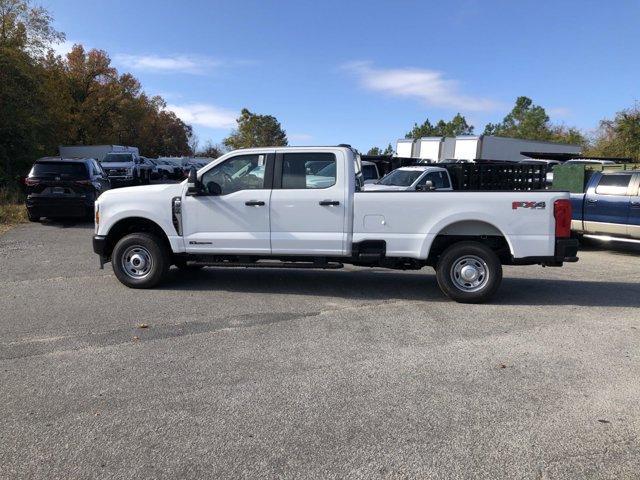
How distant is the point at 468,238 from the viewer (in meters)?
7.23

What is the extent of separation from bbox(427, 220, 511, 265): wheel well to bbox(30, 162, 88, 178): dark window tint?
36.9 ft

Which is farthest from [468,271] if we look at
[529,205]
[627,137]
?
[627,137]

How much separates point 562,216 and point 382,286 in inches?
106

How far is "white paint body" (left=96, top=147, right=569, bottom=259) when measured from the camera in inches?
273

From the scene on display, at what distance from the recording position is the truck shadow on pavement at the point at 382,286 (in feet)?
24.5

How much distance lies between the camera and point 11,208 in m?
17.0

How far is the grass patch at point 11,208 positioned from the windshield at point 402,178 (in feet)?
34.8

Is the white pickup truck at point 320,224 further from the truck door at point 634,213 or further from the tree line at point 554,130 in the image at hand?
the tree line at point 554,130

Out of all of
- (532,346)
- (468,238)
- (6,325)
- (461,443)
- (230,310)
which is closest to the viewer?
(461,443)

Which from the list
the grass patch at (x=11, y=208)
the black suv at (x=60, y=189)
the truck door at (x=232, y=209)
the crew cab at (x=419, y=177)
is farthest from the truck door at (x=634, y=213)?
the grass patch at (x=11, y=208)

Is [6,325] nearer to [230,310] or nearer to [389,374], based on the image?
[230,310]

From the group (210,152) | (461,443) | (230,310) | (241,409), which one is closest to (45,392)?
(241,409)

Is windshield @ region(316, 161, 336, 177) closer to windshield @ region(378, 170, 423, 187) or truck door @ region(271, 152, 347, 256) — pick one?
truck door @ region(271, 152, 347, 256)

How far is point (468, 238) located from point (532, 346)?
6.94 feet
